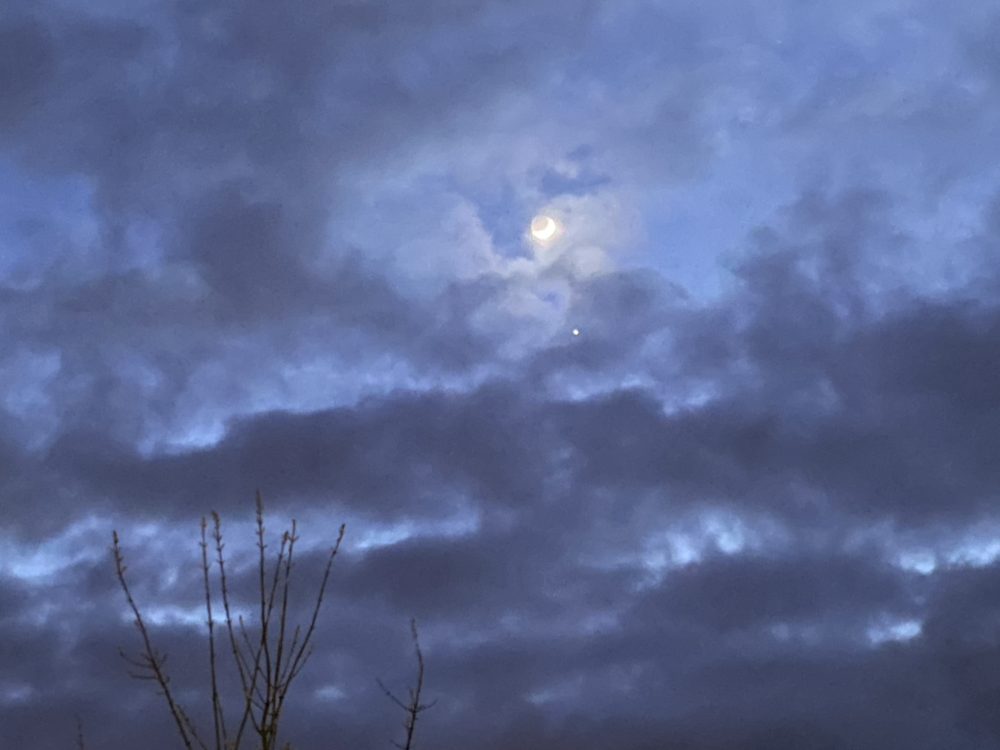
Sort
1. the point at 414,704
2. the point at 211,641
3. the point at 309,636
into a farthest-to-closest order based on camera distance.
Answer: the point at 414,704
the point at 309,636
the point at 211,641

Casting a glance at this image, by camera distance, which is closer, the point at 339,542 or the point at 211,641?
the point at 211,641

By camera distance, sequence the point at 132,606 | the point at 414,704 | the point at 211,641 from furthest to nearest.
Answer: the point at 414,704 < the point at 132,606 < the point at 211,641

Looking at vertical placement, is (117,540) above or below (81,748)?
above

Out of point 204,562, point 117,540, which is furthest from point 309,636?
point 117,540

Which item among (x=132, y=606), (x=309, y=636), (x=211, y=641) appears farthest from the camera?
(x=309, y=636)

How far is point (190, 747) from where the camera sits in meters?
6.76

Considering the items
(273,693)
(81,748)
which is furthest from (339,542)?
(81,748)

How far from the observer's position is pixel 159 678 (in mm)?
6961

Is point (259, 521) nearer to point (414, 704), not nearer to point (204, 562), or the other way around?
point (204, 562)

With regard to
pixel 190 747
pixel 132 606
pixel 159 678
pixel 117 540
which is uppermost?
pixel 117 540

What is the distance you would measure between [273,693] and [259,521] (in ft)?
4.14

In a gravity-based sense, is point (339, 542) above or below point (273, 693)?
above

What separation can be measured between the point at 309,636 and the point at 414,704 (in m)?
1.19

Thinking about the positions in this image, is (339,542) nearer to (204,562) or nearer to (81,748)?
(204,562)
